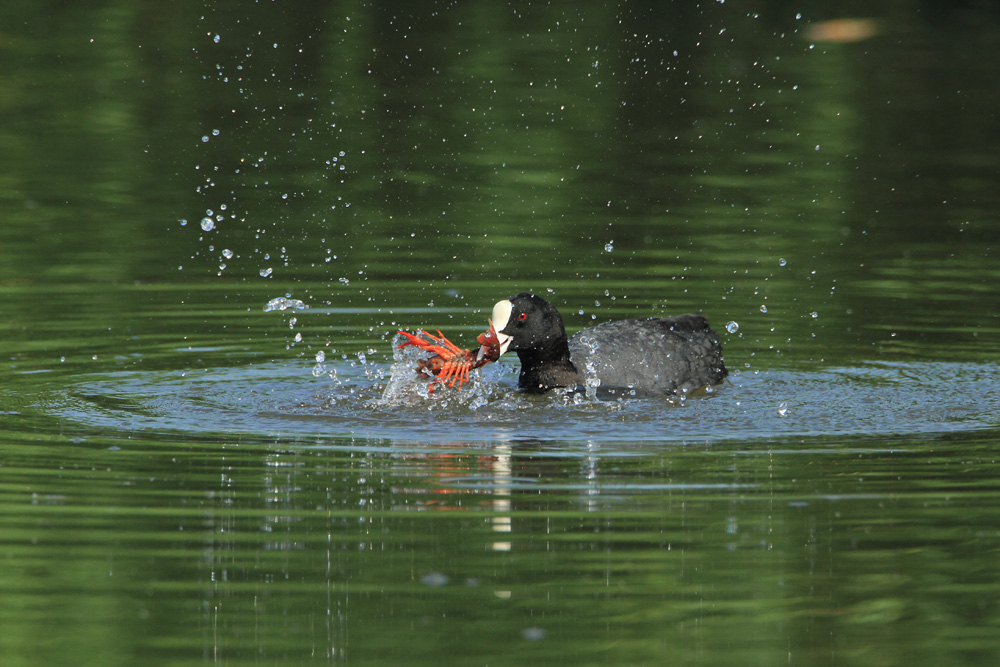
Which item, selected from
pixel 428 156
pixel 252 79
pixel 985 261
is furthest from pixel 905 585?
pixel 252 79

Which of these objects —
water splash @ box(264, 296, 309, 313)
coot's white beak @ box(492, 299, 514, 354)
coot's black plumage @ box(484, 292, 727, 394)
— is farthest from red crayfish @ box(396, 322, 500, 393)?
water splash @ box(264, 296, 309, 313)

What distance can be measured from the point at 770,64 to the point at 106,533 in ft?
67.0

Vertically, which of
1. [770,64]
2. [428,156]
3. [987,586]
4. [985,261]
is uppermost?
[770,64]

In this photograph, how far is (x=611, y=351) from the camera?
35.3ft

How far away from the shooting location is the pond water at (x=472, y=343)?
6324 mm

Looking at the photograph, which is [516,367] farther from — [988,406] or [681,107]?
[681,107]

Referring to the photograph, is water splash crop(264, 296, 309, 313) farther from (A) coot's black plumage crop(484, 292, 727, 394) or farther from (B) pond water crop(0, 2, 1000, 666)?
(A) coot's black plumage crop(484, 292, 727, 394)

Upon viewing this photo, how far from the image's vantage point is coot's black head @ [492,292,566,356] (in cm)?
1029

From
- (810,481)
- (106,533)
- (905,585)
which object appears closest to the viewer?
(905,585)

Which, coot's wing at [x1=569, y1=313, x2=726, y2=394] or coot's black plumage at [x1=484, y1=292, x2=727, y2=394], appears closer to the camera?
coot's black plumage at [x1=484, y1=292, x2=727, y2=394]

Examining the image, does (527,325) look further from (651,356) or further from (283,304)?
(283,304)

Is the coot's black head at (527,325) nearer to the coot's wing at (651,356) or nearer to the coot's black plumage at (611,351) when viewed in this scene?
the coot's black plumage at (611,351)

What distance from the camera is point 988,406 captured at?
9625 millimetres

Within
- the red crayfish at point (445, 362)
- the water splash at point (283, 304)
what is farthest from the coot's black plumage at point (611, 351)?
the water splash at point (283, 304)
